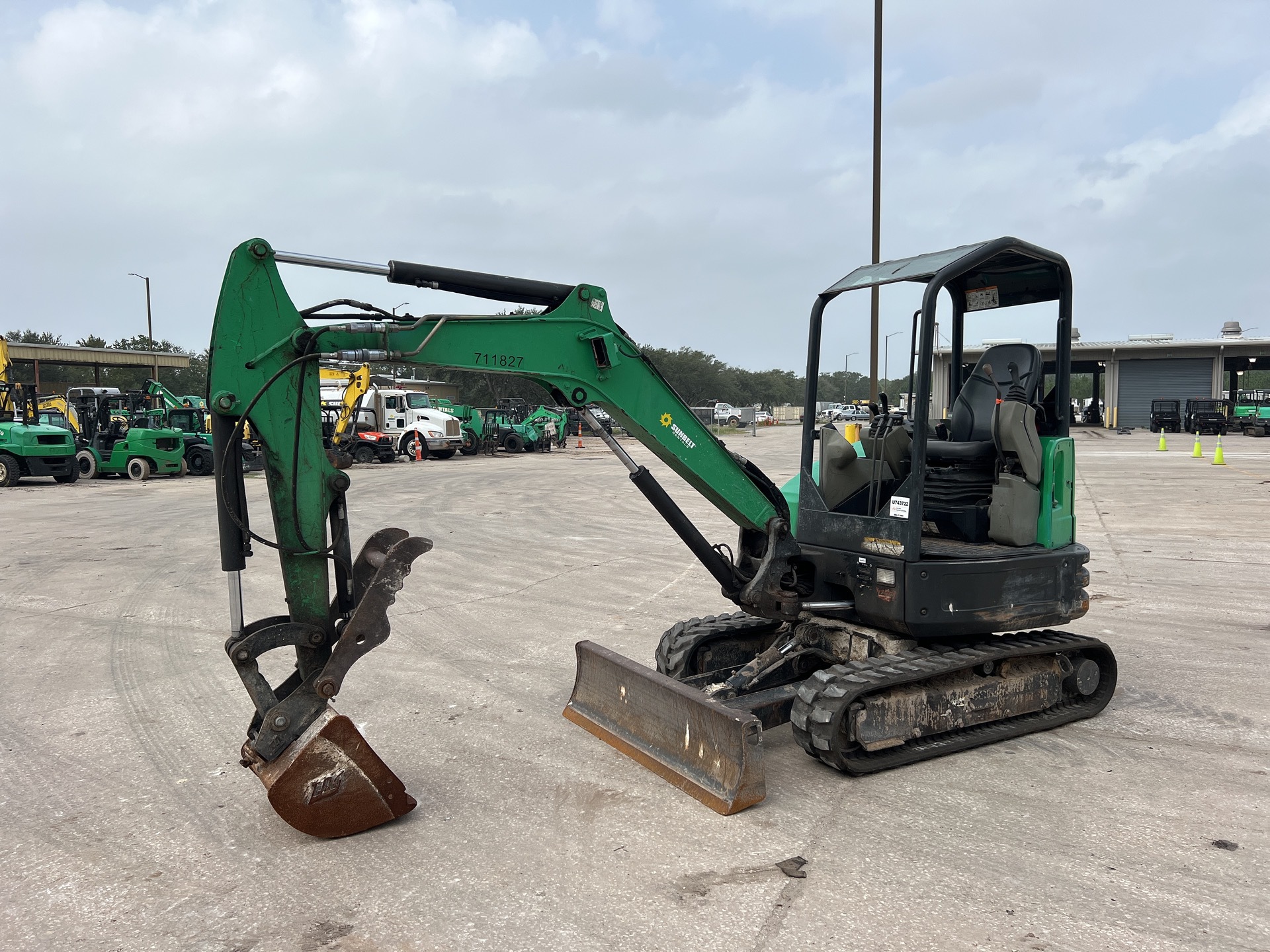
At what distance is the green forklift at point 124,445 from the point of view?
24766 millimetres

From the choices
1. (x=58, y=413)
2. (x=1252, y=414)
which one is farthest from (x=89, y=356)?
(x=1252, y=414)

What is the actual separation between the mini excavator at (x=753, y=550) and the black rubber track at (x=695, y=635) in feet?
0.07

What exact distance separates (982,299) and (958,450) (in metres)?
1.41

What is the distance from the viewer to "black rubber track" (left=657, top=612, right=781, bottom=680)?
19.2ft

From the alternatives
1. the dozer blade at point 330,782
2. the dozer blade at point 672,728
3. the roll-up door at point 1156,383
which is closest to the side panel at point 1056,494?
the dozer blade at point 672,728

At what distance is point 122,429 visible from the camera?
86.0 feet

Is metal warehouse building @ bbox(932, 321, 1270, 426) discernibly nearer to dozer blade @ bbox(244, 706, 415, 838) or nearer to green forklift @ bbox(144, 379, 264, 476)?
green forklift @ bbox(144, 379, 264, 476)

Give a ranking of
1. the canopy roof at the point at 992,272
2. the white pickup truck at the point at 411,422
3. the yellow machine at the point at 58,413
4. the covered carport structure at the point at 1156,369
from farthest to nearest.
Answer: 1. the covered carport structure at the point at 1156,369
2. the white pickup truck at the point at 411,422
3. the yellow machine at the point at 58,413
4. the canopy roof at the point at 992,272

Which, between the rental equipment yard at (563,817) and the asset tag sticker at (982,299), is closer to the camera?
the rental equipment yard at (563,817)

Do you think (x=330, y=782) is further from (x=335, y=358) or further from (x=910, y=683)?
(x=910, y=683)

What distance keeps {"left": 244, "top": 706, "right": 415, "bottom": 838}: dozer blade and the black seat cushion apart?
11.9 feet

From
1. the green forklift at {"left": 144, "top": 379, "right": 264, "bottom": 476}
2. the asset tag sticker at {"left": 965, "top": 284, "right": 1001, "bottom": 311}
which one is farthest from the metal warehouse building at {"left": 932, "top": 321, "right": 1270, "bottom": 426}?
the asset tag sticker at {"left": 965, "top": 284, "right": 1001, "bottom": 311}

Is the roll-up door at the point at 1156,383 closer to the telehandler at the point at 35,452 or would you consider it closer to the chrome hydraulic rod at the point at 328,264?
the telehandler at the point at 35,452

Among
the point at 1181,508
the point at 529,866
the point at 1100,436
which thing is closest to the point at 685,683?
the point at 529,866
